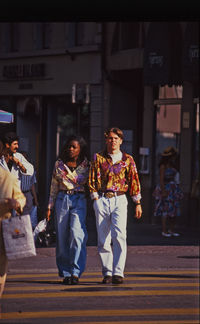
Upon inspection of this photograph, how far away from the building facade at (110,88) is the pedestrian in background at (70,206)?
7.53 meters

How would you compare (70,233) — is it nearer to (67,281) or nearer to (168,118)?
(67,281)

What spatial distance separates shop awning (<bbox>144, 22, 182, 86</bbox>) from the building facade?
0.07 ft

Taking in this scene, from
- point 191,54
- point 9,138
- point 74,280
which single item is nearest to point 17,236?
point 9,138

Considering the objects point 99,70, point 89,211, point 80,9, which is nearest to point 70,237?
point 80,9

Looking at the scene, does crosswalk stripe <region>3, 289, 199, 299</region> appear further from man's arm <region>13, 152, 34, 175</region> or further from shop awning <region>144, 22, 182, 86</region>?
shop awning <region>144, 22, 182, 86</region>

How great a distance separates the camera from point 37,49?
71.1 ft

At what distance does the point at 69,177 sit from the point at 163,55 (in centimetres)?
862

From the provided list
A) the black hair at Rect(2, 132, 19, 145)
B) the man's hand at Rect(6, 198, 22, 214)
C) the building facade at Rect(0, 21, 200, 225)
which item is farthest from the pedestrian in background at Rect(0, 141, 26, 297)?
the building facade at Rect(0, 21, 200, 225)

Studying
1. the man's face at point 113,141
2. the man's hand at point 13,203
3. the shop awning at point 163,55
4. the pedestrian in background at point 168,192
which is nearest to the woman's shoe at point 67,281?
the man's face at point 113,141

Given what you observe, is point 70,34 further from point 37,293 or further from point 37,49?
point 37,293

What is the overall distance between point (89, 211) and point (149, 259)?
7.94m

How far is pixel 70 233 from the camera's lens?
870 cm

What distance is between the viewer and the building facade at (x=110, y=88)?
16.8m

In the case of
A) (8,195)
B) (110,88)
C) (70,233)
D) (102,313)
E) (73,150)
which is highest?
(110,88)
